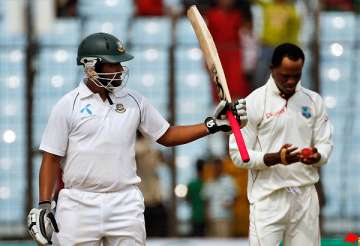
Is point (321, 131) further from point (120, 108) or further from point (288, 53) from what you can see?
point (120, 108)

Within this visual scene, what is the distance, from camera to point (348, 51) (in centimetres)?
1224

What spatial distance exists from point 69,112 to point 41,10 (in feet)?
17.0

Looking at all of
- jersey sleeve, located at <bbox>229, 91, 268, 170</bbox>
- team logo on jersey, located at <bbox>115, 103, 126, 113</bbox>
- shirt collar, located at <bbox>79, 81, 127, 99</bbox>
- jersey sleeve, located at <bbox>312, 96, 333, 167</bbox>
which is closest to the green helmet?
shirt collar, located at <bbox>79, 81, 127, 99</bbox>

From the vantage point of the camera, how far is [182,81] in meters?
12.2

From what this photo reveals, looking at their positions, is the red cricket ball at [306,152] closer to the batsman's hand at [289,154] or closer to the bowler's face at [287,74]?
the batsman's hand at [289,154]

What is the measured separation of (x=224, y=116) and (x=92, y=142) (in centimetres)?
76

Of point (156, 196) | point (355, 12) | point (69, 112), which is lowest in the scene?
point (156, 196)

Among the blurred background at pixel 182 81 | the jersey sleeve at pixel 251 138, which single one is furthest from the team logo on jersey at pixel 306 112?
the blurred background at pixel 182 81

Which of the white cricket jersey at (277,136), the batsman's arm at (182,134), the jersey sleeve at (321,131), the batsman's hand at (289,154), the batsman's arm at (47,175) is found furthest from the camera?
the jersey sleeve at (321,131)

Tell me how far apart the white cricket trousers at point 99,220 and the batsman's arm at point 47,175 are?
94mm

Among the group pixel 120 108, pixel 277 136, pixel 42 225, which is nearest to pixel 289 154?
pixel 277 136

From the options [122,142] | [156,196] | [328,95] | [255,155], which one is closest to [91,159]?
[122,142]

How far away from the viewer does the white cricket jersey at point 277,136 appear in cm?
786

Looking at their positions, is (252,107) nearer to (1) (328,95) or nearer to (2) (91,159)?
(2) (91,159)
